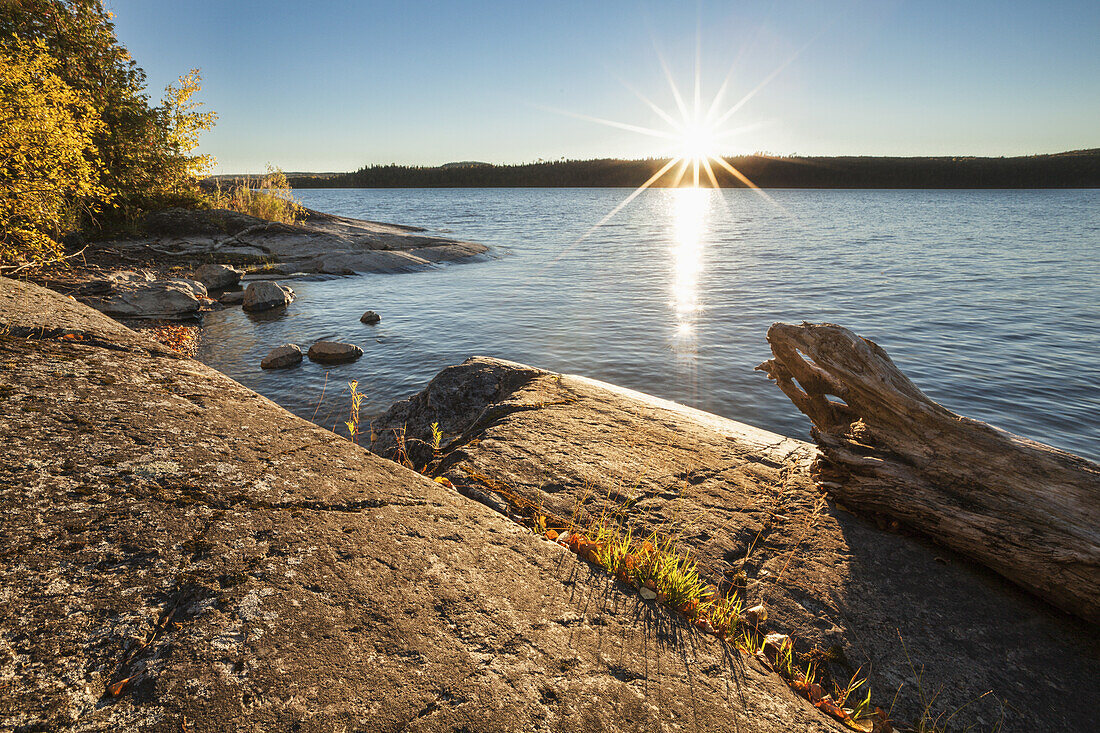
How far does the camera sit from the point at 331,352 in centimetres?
1045

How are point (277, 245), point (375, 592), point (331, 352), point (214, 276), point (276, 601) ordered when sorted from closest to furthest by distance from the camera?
point (276, 601) < point (375, 592) < point (331, 352) < point (214, 276) < point (277, 245)

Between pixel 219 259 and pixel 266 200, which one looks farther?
pixel 266 200

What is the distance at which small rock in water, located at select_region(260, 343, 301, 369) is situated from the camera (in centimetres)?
998

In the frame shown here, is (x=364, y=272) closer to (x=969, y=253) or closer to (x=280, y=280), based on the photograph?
(x=280, y=280)

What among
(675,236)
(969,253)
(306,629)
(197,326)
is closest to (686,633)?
(306,629)

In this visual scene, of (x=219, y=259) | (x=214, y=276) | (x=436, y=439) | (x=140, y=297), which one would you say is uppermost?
(x=219, y=259)


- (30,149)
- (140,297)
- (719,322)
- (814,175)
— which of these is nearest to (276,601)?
(30,149)

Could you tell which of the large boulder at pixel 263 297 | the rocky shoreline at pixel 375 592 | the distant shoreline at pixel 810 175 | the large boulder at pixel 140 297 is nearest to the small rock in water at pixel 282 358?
the large boulder at pixel 140 297

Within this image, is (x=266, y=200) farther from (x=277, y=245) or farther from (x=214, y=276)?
(x=214, y=276)

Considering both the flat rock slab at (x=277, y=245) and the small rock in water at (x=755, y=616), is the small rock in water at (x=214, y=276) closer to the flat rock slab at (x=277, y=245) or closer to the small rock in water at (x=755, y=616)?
the flat rock slab at (x=277, y=245)

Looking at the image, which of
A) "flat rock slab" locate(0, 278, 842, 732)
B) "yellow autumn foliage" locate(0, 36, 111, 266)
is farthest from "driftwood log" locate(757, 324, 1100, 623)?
"yellow autumn foliage" locate(0, 36, 111, 266)

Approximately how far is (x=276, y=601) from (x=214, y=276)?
57.3 feet

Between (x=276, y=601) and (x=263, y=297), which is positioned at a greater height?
(x=276, y=601)

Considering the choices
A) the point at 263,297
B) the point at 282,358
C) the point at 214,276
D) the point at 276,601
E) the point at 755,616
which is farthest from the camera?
the point at 214,276
